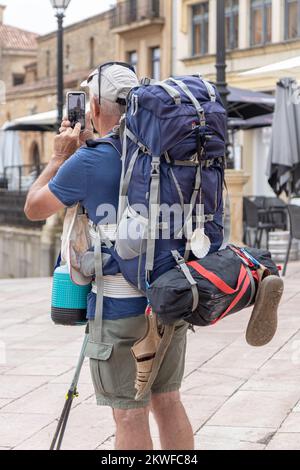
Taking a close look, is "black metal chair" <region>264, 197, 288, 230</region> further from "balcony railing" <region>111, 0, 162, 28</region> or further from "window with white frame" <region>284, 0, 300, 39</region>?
"balcony railing" <region>111, 0, 162, 28</region>

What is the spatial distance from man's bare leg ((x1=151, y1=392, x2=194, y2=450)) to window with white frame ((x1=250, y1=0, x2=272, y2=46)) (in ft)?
92.1

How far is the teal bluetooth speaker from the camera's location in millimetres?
3467

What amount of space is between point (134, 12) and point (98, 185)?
34.3m

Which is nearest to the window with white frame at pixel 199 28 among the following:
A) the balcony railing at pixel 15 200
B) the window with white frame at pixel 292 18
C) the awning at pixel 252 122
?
the window with white frame at pixel 292 18

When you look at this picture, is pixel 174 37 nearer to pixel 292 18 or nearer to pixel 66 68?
pixel 292 18

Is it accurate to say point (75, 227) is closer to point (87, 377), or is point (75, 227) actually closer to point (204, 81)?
point (204, 81)

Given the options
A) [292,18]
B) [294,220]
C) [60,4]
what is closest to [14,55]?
[292,18]

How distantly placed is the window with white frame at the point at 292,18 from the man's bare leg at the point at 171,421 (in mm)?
27153

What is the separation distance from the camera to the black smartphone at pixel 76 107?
354cm

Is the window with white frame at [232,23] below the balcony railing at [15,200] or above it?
above

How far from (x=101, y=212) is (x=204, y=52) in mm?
30860

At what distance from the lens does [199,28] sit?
33.9 meters

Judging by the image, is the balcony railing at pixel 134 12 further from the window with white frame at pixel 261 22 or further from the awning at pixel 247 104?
the awning at pixel 247 104

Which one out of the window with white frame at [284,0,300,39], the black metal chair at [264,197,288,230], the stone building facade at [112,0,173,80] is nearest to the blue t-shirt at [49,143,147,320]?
the black metal chair at [264,197,288,230]
